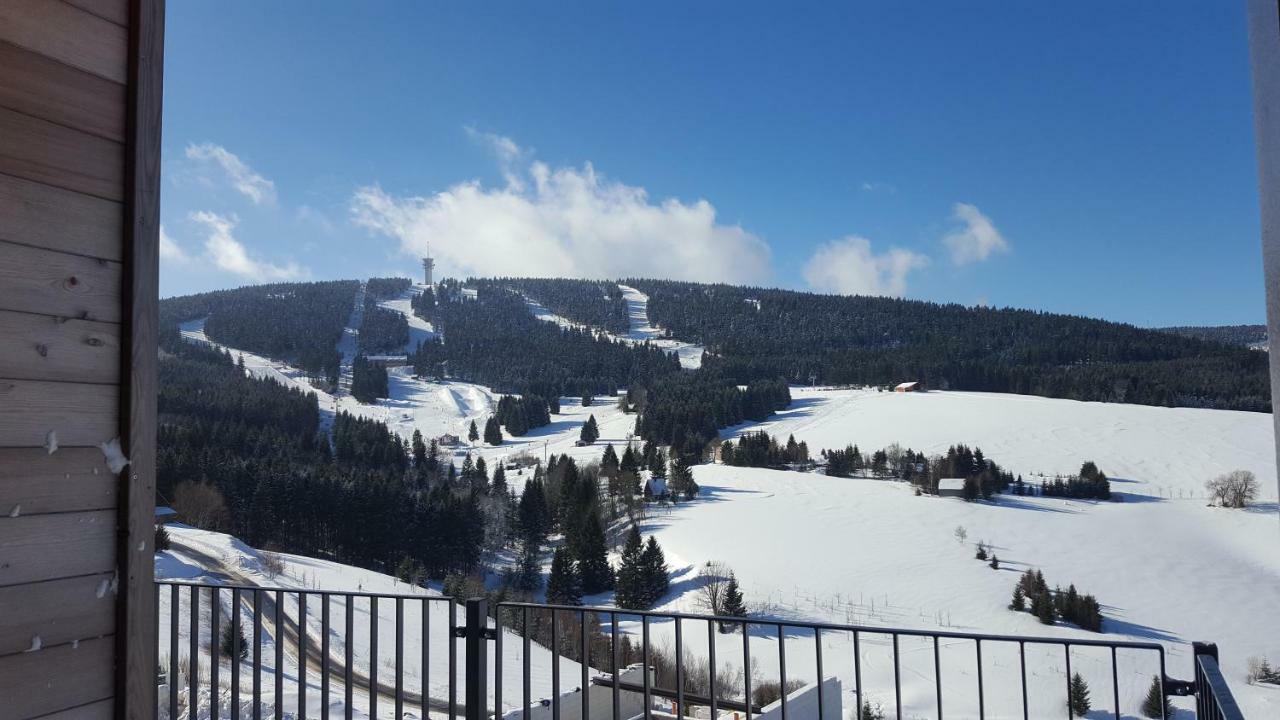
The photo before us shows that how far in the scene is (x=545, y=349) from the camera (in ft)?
373

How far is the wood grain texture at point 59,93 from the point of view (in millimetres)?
1566

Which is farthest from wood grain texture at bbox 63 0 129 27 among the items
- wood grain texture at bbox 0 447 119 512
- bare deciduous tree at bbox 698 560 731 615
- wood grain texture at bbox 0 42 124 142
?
bare deciduous tree at bbox 698 560 731 615

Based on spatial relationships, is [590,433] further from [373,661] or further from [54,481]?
[54,481]

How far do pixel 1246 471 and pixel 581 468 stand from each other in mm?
49841

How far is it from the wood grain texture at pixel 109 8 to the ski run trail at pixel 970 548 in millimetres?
11586

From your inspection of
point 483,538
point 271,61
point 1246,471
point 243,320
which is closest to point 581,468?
point 483,538

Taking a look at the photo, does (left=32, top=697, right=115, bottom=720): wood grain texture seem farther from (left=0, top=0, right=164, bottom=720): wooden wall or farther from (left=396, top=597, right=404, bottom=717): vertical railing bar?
(left=396, top=597, right=404, bottom=717): vertical railing bar

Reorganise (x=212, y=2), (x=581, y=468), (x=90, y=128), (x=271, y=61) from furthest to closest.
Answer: (x=581, y=468)
(x=271, y=61)
(x=212, y=2)
(x=90, y=128)

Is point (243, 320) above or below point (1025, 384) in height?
above

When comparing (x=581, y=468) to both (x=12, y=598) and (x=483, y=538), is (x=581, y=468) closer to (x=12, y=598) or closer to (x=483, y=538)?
(x=483, y=538)

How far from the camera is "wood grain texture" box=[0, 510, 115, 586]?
150cm

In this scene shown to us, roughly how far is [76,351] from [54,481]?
27cm

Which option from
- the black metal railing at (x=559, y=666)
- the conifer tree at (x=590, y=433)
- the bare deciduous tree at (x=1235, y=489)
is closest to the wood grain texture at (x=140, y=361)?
the black metal railing at (x=559, y=666)

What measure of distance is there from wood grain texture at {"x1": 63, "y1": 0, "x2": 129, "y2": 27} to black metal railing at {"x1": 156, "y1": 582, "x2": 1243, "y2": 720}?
1465 mm
